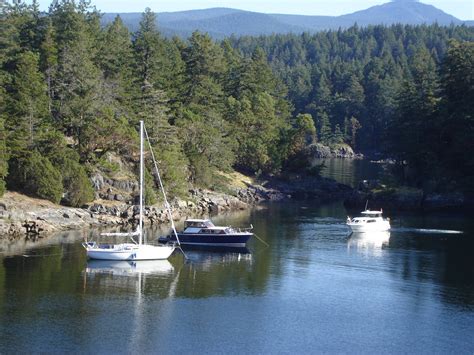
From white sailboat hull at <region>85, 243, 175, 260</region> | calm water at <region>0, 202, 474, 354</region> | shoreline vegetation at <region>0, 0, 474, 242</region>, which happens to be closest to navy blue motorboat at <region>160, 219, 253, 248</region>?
calm water at <region>0, 202, 474, 354</region>

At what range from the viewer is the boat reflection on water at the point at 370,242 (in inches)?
2624

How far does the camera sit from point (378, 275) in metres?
56.8

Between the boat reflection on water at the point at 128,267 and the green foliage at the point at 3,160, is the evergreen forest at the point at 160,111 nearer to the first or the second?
the green foliage at the point at 3,160

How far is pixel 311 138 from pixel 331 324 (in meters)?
127

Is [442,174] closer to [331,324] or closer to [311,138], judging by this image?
[331,324]

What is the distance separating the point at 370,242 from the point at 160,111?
30.5 m

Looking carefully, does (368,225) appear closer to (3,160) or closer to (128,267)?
(128,267)

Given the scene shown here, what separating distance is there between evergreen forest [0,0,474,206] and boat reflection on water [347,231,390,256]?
20.4 metres

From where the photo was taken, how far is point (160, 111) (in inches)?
3492

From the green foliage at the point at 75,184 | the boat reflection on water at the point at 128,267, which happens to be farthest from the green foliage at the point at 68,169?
the boat reflection on water at the point at 128,267

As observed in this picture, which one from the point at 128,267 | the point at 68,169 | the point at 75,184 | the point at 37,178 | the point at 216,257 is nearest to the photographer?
the point at 128,267

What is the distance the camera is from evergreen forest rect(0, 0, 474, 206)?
241 ft

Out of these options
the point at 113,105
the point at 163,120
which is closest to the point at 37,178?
the point at 113,105

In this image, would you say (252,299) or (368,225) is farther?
(368,225)
